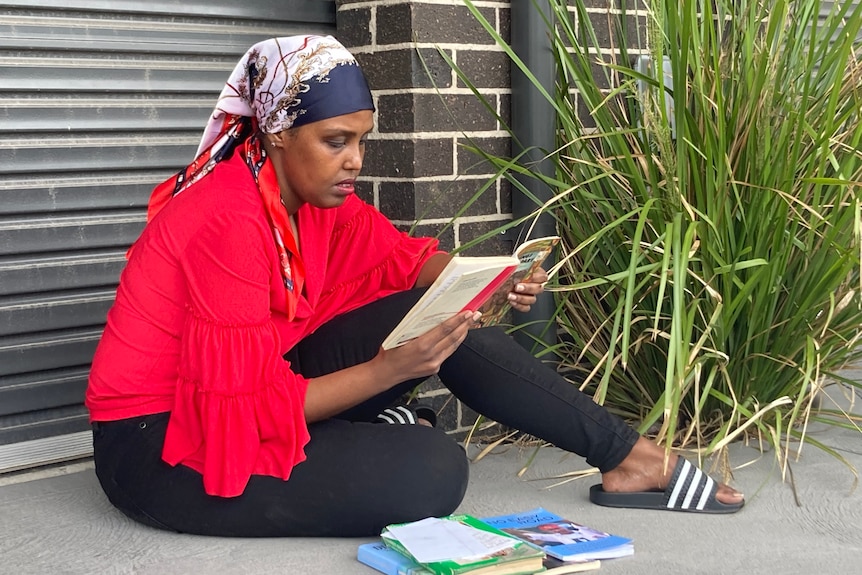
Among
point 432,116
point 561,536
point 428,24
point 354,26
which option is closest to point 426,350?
point 561,536

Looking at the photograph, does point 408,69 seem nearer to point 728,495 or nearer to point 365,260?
point 365,260

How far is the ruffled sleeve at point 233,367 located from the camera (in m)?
2.40

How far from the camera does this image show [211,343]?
A: 239 cm

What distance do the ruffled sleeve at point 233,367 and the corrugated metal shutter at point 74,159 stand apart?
966 mm

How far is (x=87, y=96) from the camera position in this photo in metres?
3.31

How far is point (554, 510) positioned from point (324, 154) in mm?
1041

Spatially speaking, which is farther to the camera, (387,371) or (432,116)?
(432,116)

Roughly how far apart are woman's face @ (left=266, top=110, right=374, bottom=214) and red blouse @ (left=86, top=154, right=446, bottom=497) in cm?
11

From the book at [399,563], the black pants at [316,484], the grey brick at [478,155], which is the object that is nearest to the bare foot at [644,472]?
the black pants at [316,484]

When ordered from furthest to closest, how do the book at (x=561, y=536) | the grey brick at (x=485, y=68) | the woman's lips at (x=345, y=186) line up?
the grey brick at (x=485, y=68), the woman's lips at (x=345, y=186), the book at (x=561, y=536)

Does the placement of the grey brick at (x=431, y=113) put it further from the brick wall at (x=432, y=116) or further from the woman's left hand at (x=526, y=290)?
the woman's left hand at (x=526, y=290)

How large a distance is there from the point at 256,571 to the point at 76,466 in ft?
3.81

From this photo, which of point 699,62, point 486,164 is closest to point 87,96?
point 486,164

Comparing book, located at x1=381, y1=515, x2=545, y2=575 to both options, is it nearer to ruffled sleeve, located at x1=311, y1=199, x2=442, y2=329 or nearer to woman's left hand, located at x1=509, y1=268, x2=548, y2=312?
woman's left hand, located at x1=509, y1=268, x2=548, y2=312
